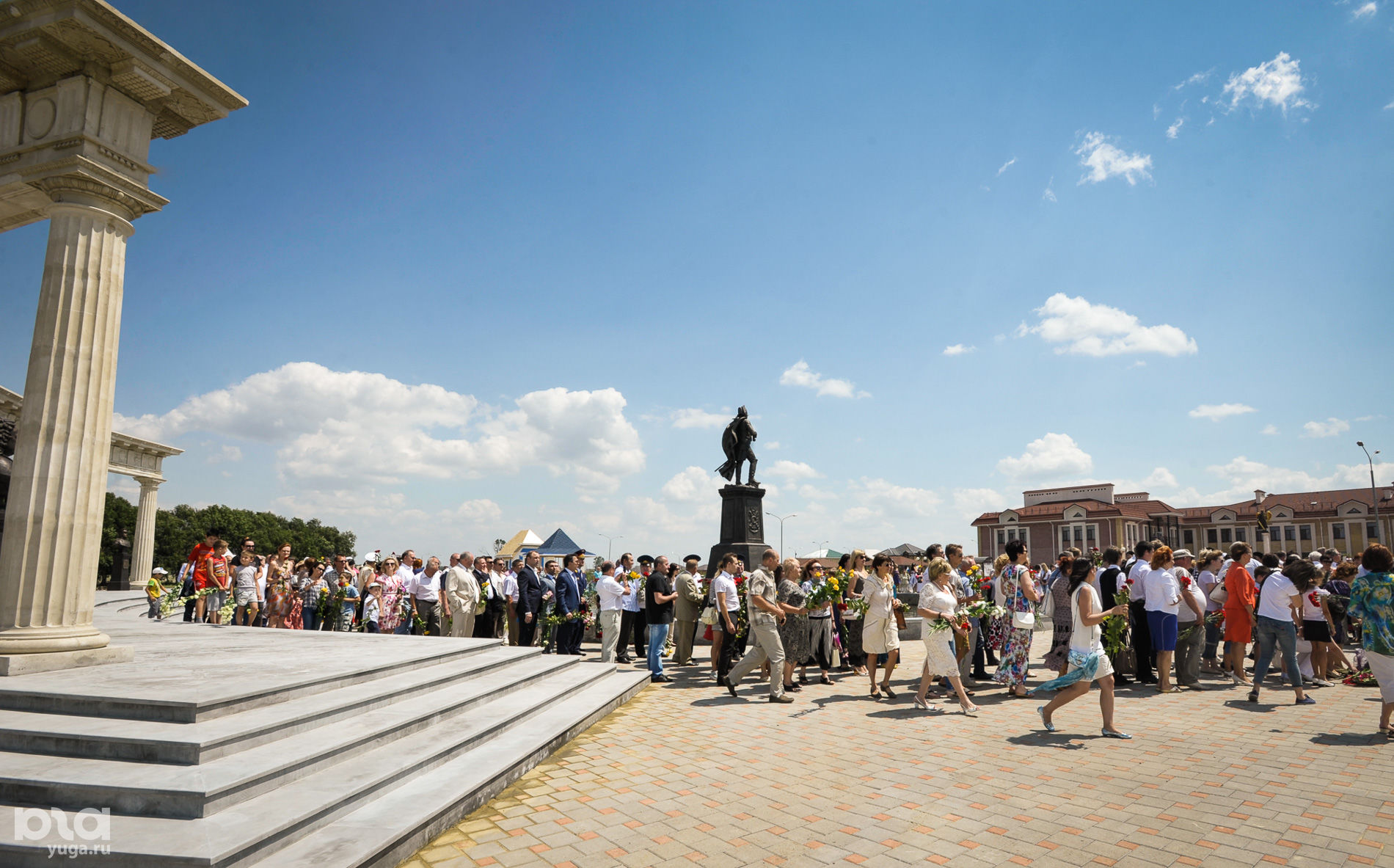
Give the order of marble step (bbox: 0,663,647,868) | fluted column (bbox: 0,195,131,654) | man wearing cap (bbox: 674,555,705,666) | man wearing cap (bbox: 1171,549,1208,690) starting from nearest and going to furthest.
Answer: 1. marble step (bbox: 0,663,647,868)
2. fluted column (bbox: 0,195,131,654)
3. man wearing cap (bbox: 1171,549,1208,690)
4. man wearing cap (bbox: 674,555,705,666)

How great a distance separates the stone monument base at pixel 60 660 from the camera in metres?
5.42

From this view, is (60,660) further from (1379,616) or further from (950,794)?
(1379,616)

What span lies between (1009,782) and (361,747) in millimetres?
4860

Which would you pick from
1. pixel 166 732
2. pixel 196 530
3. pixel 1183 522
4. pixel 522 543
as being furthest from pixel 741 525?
pixel 1183 522

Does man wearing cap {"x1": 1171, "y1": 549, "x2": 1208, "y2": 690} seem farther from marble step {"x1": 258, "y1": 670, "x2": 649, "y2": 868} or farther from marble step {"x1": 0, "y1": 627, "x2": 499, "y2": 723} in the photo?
marble step {"x1": 0, "y1": 627, "x2": 499, "y2": 723}

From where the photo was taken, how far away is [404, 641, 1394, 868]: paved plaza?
4133 millimetres

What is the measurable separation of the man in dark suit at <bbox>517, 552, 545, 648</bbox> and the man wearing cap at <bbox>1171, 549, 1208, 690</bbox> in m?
9.91

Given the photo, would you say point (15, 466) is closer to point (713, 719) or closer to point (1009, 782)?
point (713, 719)

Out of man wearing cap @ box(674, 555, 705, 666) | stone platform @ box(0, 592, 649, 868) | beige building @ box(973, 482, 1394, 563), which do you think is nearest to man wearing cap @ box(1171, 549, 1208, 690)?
man wearing cap @ box(674, 555, 705, 666)

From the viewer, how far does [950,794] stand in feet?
16.9

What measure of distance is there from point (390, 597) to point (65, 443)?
7.49 m

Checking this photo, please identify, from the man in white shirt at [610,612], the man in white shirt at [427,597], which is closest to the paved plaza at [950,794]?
the man in white shirt at [610,612]

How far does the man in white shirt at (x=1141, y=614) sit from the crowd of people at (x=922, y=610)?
0.09ft

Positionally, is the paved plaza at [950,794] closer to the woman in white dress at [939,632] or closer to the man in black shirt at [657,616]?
the woman in white dress at [939,632]
